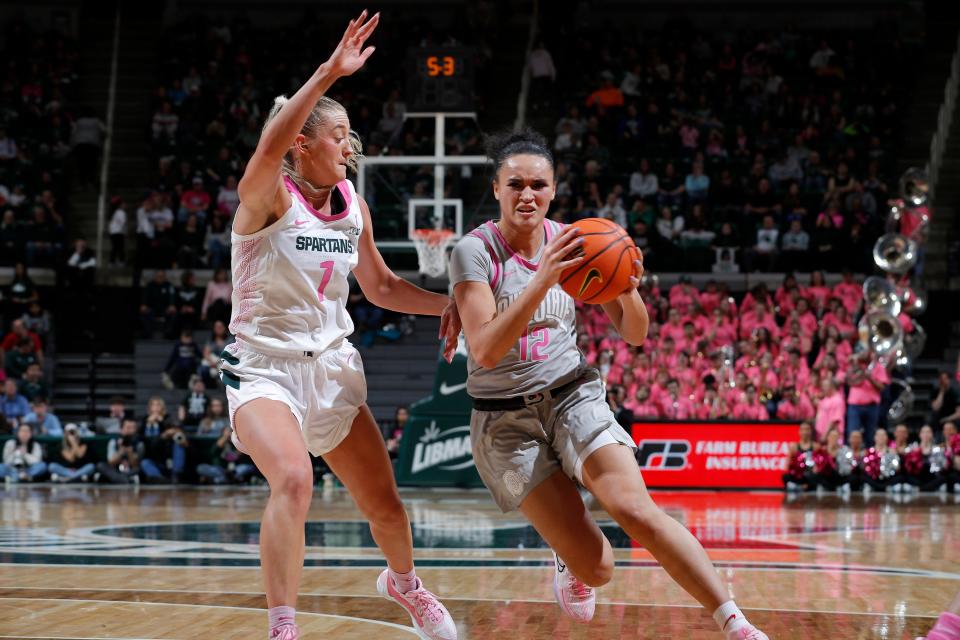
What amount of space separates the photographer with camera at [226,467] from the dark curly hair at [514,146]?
452 inches

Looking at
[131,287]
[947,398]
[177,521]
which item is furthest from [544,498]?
[131,287]

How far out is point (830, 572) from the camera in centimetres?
794

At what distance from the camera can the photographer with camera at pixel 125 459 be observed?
1596 cm

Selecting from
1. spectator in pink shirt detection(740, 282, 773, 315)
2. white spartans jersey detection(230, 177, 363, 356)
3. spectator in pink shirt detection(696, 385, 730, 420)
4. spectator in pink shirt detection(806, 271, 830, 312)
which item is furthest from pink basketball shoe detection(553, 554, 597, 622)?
spectator in pink shirt detection(806, 271, 830, 312)

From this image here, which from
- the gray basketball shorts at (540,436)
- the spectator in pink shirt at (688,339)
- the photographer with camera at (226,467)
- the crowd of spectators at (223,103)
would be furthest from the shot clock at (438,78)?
the gray basketball shorts at (540,436)

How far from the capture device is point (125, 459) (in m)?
16.1

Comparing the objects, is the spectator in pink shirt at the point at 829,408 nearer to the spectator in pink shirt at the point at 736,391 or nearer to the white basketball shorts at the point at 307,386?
the spectator in pink shirt at the point at 736,391

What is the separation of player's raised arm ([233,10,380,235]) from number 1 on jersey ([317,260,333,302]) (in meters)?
0.27

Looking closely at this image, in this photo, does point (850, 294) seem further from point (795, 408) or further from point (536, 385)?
point (536, 385)

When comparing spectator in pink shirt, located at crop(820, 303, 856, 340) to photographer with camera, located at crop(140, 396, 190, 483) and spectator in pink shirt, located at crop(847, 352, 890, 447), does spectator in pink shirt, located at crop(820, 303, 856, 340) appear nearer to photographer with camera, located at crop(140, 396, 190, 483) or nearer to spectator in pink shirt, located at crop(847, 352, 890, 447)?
spectator in pink shirt, located at crop(847, 352, 890, 447)

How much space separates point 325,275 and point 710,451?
1080 centimetres

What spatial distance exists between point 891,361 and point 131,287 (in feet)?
36.6

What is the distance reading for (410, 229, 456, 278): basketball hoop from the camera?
51.3ft

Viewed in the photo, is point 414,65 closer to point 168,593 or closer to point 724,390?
point 724,390
